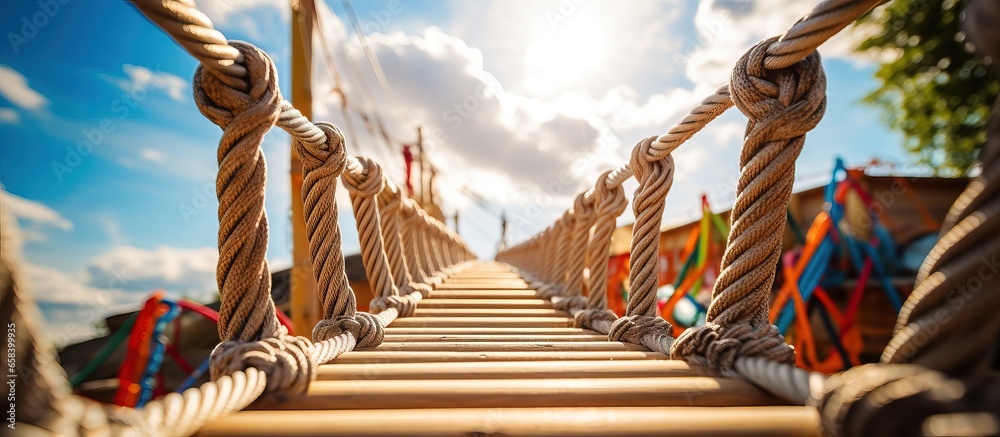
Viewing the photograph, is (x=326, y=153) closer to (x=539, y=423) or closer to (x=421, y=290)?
(x=539, y=423)

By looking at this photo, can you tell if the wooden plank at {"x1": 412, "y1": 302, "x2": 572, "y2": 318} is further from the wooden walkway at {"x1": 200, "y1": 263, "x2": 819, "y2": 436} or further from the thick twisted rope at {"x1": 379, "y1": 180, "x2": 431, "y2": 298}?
the wooden walkway at {"x1": 200, "y1": 263, "x2": 819, "y2": 436}

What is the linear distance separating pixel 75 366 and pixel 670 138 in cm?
490

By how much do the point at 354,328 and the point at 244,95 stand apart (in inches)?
19.5

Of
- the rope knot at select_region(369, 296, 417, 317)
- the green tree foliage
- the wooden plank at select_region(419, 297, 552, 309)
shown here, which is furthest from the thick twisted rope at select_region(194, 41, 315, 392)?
the green tree foliage

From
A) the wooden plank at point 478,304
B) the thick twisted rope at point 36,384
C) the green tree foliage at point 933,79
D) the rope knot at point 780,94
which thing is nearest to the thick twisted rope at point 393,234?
the wooden plank at point 478,304

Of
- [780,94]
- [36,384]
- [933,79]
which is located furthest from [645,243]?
[933,79]

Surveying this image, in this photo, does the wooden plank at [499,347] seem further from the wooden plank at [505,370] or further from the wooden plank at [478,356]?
the wooden plank at [505,370]

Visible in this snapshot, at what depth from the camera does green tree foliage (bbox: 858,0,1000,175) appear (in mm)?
5770

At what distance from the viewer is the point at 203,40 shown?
542 millimetres

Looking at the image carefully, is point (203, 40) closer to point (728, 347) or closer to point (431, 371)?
point (431, 371)

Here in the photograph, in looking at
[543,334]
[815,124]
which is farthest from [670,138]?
[543,334]

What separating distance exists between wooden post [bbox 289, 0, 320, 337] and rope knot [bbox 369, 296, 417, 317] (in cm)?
239

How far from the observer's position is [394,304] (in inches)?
58.1

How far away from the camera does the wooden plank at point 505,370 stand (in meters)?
0.71
